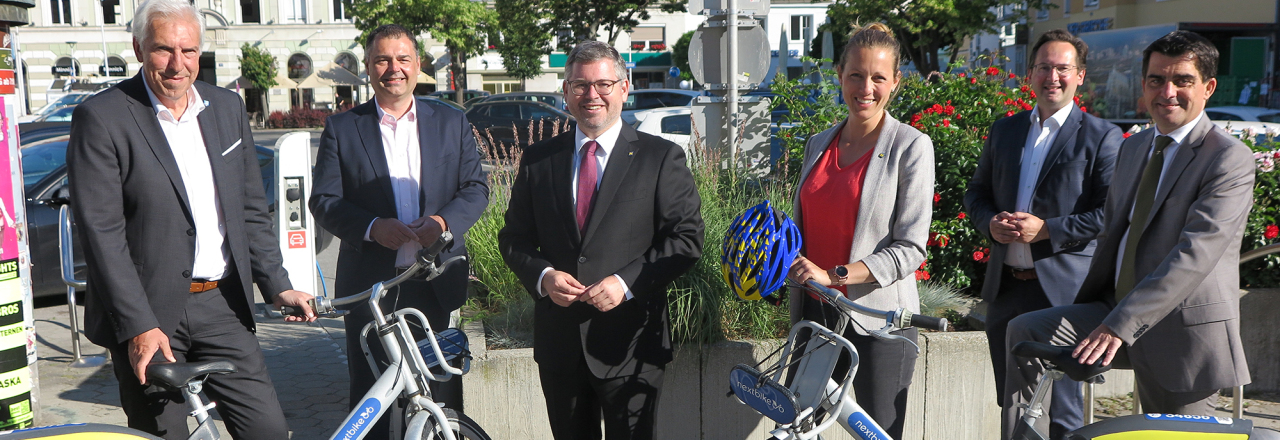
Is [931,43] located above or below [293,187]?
above

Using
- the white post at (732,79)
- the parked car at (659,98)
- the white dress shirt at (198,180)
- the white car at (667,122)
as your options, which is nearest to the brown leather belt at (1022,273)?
the white dress shirt at (198,180)

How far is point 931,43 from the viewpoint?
27.1m

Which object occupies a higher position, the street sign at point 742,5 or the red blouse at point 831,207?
the street sign at point 742,5

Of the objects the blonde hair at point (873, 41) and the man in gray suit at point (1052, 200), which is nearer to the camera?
the blonde hair at point (873, 41)

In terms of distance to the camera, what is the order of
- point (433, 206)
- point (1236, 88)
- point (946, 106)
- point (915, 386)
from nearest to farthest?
1. point (433, 206)
2. point (915, 386)
3. point (946, 106)
4. point (1236, 88)

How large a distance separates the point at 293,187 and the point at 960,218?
4.06m

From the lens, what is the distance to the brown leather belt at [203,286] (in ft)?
9.02

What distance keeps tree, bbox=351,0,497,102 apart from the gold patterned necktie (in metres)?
32.0

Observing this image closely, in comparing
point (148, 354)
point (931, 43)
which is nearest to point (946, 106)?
point (148, 354)

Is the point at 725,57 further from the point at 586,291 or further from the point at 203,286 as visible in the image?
the point at 203,286

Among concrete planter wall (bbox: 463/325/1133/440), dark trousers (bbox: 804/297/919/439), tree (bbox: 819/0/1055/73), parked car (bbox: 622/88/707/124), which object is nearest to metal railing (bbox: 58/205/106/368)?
concrete planter wall (bbox: 463/325/1133/440)

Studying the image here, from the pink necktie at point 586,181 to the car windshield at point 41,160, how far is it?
6.16 meters

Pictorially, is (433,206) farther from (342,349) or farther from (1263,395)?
(1263,395)

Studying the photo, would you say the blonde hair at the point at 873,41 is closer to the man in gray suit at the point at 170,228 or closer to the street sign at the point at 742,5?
the man in gray suit at the point at 170,228
